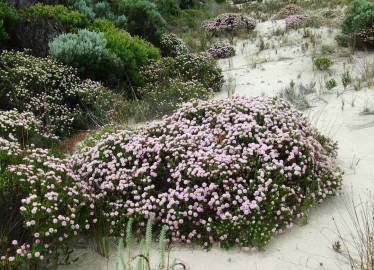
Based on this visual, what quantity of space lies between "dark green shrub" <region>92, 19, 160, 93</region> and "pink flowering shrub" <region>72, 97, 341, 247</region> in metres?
3.86

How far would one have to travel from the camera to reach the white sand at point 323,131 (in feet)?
14.8

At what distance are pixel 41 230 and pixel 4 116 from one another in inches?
120

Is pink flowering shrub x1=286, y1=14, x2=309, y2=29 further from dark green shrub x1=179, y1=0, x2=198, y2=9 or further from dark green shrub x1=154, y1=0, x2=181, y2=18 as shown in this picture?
dark green shrub x1=179, y1=0, x2=198, y2=9

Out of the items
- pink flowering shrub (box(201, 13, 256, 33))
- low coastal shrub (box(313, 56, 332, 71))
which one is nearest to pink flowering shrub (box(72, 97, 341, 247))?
low coastal shrub (box(313, 56, 332, 71))

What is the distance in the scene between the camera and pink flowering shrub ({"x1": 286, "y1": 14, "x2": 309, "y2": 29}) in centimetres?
1423

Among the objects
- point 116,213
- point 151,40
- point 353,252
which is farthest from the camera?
point 151,40

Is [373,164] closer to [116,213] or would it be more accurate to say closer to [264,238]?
[264,238]

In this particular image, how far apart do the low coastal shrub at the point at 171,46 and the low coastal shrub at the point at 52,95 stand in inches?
166

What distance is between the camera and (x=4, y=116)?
21.7ft

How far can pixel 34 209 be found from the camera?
4.10 metres

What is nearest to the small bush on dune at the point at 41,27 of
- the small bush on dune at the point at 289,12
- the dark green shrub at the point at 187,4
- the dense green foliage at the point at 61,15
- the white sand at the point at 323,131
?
the dense green foliage at the point at 61,15

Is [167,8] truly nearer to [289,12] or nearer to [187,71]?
[289,12]

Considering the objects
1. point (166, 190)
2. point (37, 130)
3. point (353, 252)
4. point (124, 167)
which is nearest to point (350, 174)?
point (353, 252)

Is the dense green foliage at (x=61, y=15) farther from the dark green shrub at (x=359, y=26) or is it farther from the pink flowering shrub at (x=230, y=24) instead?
the dark green shrub at (x=359, y=26)
